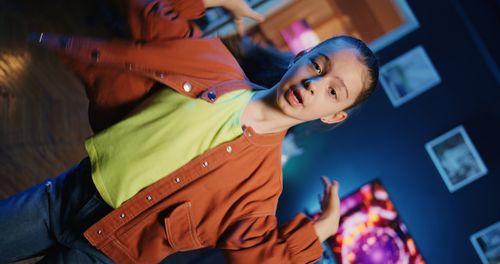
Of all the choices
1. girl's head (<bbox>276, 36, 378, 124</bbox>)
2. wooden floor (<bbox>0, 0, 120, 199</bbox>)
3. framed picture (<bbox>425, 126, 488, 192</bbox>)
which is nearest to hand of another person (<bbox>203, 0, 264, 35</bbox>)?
girl's head (<bbox>276, 36, 378, 124</bbox>)

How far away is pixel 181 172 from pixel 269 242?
12.8 inches

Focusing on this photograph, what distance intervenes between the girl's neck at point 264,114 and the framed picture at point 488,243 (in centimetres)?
181

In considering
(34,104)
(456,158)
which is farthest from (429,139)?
(34,104)

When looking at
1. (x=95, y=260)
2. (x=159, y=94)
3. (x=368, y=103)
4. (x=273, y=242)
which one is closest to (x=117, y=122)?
(x=159, y=94)

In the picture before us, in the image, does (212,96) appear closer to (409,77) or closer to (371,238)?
(371,238)

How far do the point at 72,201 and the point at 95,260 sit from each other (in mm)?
184

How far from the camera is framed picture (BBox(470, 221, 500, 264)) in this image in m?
2.32

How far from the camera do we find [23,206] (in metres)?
1.12

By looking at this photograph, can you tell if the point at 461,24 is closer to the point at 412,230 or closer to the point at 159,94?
the point at 412,230

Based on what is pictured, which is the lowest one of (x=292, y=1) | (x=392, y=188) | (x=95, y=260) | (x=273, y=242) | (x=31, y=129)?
(x=392, y=188)

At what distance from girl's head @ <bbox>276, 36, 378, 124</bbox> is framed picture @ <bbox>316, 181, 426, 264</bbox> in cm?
133

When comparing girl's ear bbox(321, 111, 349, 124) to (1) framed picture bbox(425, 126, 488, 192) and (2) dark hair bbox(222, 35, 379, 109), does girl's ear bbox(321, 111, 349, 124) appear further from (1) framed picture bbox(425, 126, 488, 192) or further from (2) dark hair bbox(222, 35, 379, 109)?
(1) framed picture bbox(425, 126, 488, 192)

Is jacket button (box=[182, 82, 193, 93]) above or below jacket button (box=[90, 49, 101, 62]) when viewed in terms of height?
below

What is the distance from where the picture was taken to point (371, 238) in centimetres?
236
